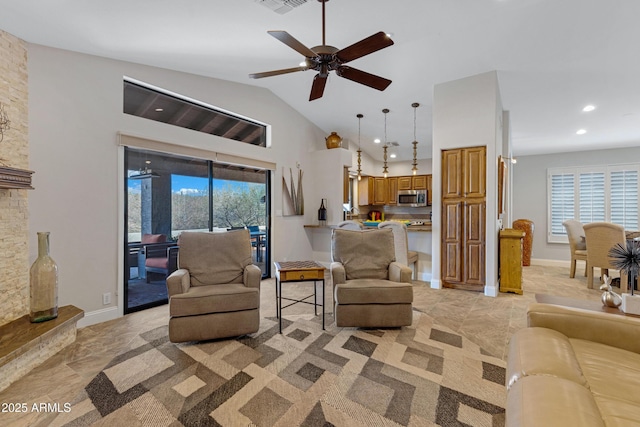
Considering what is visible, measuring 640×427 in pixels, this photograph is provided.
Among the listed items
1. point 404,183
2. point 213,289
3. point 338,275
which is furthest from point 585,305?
point 404,183

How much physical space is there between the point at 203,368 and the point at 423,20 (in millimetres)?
3776

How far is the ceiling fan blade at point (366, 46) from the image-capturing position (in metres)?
2.17

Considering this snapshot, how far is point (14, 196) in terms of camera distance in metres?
2.62

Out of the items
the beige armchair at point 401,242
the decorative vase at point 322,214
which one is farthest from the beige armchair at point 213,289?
the decorative vase at point 322,214

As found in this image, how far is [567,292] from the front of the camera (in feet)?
14.5

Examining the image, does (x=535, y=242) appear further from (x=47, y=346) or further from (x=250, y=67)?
(x=47, y=346)

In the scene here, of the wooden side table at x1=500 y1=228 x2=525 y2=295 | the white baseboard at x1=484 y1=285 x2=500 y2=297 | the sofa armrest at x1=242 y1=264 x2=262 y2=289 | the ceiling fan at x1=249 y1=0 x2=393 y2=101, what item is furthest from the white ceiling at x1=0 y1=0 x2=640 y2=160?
the white baseboard at x1=484 y1=285 x2=500 y2=297

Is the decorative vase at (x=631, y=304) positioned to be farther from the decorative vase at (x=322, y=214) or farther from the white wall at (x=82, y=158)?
the decorative vase at (x=322, y=214)

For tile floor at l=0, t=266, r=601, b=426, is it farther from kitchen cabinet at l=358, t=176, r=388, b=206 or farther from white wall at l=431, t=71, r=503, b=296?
kitchen cabinet at l=358, t=176, r=388, b=206

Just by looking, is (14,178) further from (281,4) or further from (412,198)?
(412,198)

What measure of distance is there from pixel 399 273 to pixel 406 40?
2.65m

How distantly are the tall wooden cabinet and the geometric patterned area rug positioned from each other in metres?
1.81

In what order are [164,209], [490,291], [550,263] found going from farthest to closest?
[550,263] < [490,291] < [164,209]

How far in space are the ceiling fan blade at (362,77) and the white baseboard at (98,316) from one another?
3496 mm
